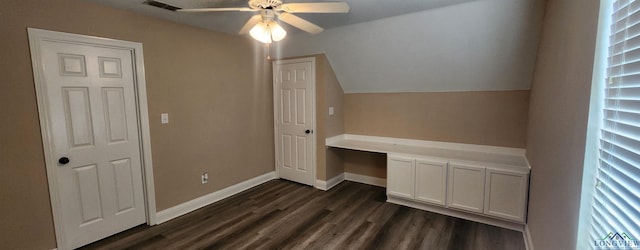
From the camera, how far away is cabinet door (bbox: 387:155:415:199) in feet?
11.0

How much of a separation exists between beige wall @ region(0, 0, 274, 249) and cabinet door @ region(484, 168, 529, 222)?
3.06 m

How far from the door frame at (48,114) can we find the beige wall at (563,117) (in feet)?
11.2

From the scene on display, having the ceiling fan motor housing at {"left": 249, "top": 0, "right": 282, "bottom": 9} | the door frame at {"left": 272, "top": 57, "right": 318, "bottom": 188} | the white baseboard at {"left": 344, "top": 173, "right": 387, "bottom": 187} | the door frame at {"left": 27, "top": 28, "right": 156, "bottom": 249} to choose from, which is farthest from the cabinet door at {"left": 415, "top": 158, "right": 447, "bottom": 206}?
the door frame at {"left": 27, "top": 28, "right": 156, "bottom": 249}

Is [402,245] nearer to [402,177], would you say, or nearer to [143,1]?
[402,177]

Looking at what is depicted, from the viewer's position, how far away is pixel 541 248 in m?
1.87

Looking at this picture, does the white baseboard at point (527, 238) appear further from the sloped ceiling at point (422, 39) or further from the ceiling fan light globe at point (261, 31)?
the ceiling fan light globe at point (261, 31)

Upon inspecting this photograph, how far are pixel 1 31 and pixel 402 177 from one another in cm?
393

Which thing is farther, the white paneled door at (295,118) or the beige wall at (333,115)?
the white paneled door at (295,118)

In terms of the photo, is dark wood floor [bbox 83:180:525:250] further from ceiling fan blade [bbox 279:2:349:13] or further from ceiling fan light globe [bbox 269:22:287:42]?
ceiling fan blade [bbox 279:2:349:13]

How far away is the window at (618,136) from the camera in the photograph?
789 mm

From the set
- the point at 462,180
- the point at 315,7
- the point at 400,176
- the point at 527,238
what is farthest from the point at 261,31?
the point at 527,238

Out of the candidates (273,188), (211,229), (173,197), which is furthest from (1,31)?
(273,188)

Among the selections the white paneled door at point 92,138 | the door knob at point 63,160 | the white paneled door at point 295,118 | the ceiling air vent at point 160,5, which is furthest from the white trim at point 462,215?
the door knob at point 63,160

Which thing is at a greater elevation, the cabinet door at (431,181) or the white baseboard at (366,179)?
the cabinet door at (431,181)
